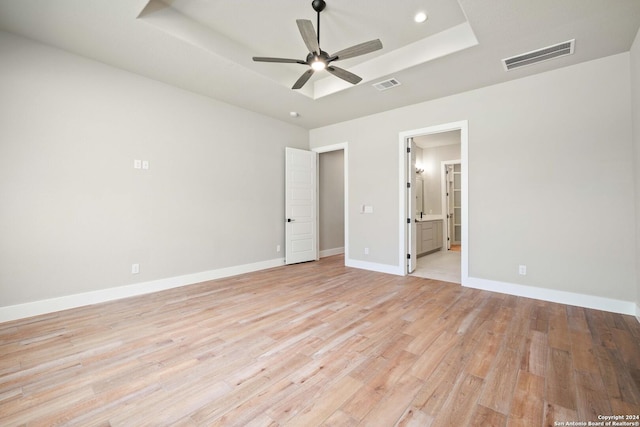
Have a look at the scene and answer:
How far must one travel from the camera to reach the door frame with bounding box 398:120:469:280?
4.12 metres

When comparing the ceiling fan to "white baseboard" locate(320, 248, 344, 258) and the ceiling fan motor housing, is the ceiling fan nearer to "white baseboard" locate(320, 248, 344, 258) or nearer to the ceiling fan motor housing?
the ceiling fan motor housing

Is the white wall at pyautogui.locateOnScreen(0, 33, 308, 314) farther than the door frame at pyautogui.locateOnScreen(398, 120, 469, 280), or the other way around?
the door frame at pyautogui.locateOnScreen(398, 120, 469, 280)

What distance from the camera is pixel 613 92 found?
3.12 m

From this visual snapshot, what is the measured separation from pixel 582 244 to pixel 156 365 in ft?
15.5

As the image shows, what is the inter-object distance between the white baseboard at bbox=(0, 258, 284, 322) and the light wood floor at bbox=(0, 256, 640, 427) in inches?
4.8

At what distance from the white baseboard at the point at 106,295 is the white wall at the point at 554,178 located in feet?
13.6

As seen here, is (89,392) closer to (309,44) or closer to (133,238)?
(133,238)

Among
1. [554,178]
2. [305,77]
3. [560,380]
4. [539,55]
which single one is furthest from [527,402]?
[539,55]

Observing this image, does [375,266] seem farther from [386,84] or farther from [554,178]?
[386,84]

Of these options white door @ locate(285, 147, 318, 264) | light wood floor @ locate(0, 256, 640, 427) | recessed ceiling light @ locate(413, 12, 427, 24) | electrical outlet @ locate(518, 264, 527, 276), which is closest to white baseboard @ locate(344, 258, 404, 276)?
white door @ locate(285, 147, 318, 264)

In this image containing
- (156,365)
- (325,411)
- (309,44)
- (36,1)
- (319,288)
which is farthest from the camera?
(319,288)

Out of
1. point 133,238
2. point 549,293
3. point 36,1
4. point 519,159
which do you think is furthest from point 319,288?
point 36,1

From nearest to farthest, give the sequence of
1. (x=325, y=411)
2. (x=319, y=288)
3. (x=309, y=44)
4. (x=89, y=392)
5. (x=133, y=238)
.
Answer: (x=325, y=411) → (x=89, y=392) → (x=309, y=44) → (x=133, y=238) → (x=319, y=288)

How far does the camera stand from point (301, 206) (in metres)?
5.89
